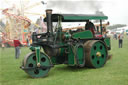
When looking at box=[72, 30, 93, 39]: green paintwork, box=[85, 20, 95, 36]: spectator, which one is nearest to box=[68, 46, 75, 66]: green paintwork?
box=[72, 30, 93, 39]: green paintwork

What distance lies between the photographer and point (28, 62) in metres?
6.15

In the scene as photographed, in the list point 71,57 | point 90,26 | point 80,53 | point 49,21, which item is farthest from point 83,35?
point 49,21

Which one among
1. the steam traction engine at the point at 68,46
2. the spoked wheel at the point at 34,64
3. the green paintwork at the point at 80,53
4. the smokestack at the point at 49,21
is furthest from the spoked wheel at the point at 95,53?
the spoked wheel at the point at 34,64

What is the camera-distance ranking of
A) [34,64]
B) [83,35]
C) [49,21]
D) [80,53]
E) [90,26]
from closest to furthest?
[34,64]
[49,21]
[80,53]
[83,35]
[90,26]

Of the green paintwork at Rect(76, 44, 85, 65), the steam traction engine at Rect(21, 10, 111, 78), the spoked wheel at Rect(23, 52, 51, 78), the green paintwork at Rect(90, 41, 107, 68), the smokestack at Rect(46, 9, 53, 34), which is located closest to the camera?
the spoked wheel at Rect(23, 52, 51, 78)

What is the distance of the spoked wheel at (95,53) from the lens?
7.51m

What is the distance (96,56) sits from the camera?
7.77m

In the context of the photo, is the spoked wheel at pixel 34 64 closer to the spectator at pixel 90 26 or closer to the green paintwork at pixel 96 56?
the green paintwork at pixel 96 56

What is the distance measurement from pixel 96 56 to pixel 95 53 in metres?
0.12

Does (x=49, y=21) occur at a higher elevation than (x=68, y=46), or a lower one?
higher

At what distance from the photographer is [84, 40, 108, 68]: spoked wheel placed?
24.6 ft

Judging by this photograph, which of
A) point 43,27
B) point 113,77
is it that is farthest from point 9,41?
point 113,77

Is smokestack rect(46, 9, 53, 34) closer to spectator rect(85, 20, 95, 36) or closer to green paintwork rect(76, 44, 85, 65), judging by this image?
green paintwork rect(76, 44, 85, 65)

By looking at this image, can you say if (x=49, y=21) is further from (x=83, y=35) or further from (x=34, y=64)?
(x=34, y=64)
